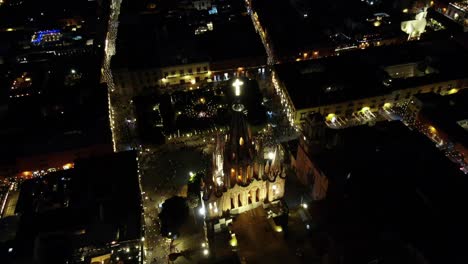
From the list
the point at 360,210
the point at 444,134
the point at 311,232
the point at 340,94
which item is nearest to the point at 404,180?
the point at 360,210

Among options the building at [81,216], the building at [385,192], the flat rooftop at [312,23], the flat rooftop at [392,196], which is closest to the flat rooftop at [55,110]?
the building at [81,216]

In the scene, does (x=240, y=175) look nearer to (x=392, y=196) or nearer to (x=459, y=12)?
(x=392, y=196)

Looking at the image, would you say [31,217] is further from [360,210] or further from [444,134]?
[444,134]

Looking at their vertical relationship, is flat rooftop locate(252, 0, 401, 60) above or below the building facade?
above

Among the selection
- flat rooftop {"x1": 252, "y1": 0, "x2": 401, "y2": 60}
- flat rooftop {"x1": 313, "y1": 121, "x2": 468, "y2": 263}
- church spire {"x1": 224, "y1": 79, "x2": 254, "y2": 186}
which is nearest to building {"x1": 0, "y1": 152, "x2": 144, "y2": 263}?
church spire {"x1": 224, "y1": 79, "x2": 254, "y2": 186}

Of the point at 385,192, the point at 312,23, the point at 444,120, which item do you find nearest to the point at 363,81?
the point at 444,120

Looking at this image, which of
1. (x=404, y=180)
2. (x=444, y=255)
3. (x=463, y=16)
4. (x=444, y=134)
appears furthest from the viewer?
(x=463, y=16)

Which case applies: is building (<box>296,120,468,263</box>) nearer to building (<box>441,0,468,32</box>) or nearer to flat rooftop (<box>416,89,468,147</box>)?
flat rooftop (<box>416,89,468,147</box>)
